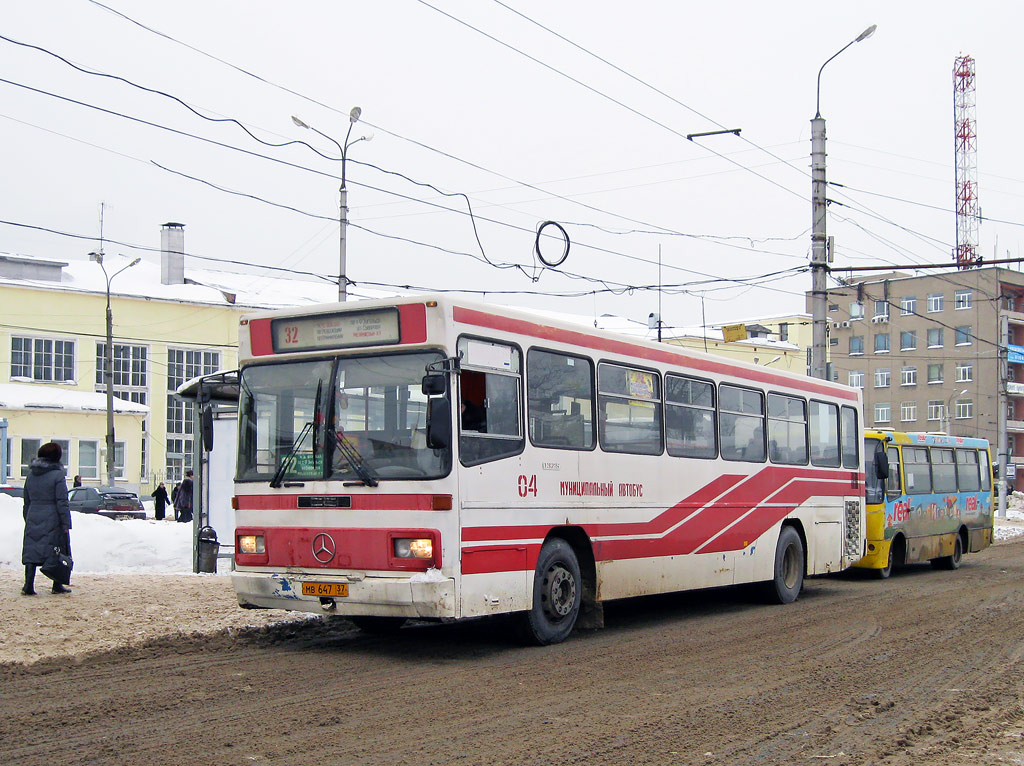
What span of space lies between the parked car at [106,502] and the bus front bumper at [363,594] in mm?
27407

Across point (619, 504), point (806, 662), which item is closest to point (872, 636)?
point (806, 662)

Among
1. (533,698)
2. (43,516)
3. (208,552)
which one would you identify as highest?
(43,516)

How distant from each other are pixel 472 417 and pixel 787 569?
7.46m

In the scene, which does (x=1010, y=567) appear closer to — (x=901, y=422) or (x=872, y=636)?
(x=872, y=636)

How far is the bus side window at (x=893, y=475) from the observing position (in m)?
20.6

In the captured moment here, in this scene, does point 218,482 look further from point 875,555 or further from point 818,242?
point 818,242

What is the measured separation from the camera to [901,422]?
8594 cm

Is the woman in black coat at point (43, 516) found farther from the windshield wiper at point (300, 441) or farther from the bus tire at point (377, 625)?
the windshield wiper at point (300, 441)

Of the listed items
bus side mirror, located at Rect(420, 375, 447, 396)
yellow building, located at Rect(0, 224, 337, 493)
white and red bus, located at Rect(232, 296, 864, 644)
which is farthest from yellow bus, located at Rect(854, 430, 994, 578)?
yellow building, located at Rect(0, 224, 337, 493)

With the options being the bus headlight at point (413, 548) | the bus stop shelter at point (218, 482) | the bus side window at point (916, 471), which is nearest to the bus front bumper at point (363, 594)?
the bus headlight at point (413, 548)

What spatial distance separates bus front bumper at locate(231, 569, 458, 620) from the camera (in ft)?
31.0

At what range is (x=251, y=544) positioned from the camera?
10.5 meters

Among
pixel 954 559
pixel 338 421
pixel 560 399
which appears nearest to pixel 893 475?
pixel 954 559

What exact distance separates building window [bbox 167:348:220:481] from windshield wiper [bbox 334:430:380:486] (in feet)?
155
